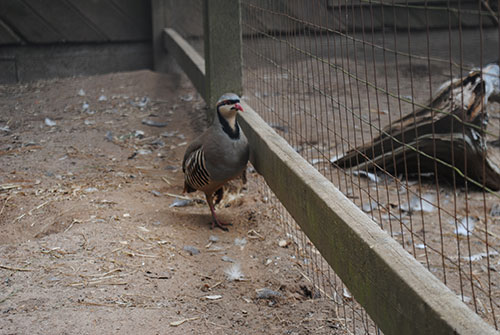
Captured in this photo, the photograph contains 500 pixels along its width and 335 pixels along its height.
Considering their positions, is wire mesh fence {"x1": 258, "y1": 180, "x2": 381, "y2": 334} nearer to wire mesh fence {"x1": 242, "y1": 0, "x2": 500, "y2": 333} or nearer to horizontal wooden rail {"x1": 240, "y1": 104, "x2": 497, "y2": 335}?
wire mesh fence {"x1": 242, "y1": 0, "x2": 500, "y2": 333}

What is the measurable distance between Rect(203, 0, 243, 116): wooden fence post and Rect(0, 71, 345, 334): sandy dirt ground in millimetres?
754

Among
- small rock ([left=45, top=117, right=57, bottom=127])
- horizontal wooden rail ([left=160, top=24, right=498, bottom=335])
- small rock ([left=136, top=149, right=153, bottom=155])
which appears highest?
horizontal wooden rail ([left=160, top=24, right=498, bottom=335])

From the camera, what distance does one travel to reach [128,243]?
3.20 metres

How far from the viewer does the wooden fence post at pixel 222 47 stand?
417cm

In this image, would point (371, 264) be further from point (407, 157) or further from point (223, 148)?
point (407, 157)

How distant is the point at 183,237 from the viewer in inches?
138

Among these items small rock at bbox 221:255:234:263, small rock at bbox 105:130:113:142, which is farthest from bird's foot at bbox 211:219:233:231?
small rock at bbox 105:130:113:142

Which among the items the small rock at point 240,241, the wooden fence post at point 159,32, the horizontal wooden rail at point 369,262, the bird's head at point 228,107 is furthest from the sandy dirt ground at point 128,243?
the wooden fence post at point 159,32

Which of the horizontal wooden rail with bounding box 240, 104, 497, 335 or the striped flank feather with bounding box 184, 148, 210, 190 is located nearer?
the horizontal wooden rail with bounding box 240, 104, 497, 335

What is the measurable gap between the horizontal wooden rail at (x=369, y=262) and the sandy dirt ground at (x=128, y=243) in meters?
0.49

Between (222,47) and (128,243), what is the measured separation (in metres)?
1.72

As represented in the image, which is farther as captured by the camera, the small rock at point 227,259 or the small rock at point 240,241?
the small rock at point 240,241

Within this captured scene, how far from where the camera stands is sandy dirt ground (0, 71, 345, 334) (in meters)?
2.52

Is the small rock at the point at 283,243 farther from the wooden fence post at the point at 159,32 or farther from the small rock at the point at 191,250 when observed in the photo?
the wooden fence post at the point at 159,32
